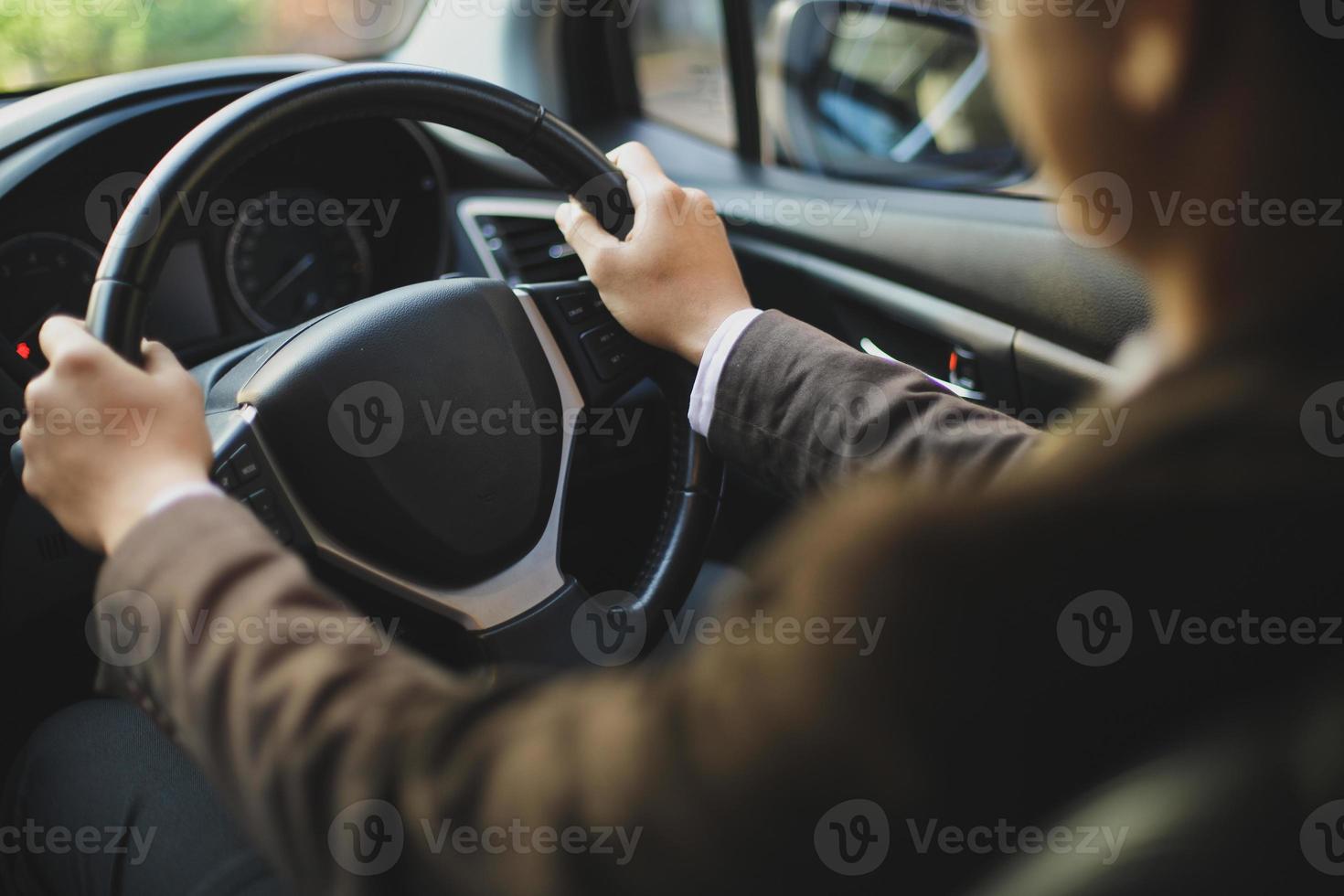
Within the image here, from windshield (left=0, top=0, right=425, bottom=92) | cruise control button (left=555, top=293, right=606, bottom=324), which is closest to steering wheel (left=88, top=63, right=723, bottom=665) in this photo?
cruise control button (left=555, top=293, right=606, bottom=324)

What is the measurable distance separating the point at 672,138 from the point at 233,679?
1.52 metres

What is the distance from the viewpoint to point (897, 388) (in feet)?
3.18

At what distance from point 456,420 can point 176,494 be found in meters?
0.41

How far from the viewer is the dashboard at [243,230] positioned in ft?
4.41

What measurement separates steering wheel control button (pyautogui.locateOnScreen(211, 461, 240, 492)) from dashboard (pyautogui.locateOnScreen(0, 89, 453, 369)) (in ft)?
1.44

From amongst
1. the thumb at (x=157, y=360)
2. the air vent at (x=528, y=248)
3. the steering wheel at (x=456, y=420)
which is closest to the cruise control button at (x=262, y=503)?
the steering wheel at (x=456, y=420)

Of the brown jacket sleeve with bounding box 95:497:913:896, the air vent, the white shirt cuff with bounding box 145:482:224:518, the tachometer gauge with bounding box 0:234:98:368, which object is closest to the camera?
the brown jacket sleeve with bounding box 95:497:913:896

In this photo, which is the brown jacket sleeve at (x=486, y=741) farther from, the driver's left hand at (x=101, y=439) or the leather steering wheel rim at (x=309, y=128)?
the leather steering wheel rim at (x=309, y=128)

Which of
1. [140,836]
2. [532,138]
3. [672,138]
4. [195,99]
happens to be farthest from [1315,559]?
[672,138]

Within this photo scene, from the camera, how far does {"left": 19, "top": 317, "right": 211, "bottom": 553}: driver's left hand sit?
→ 28.8 inches

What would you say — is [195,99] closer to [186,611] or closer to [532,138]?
[532,138]

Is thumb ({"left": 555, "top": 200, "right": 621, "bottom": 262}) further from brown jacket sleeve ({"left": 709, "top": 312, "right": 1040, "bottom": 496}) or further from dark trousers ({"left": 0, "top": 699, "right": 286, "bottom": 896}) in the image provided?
dark trousers ({"left": 0, "top": 699, "right": 286, "bottom": 896})

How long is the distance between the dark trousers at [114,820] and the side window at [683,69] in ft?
4.43

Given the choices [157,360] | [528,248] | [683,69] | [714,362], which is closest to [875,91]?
[683,69]
